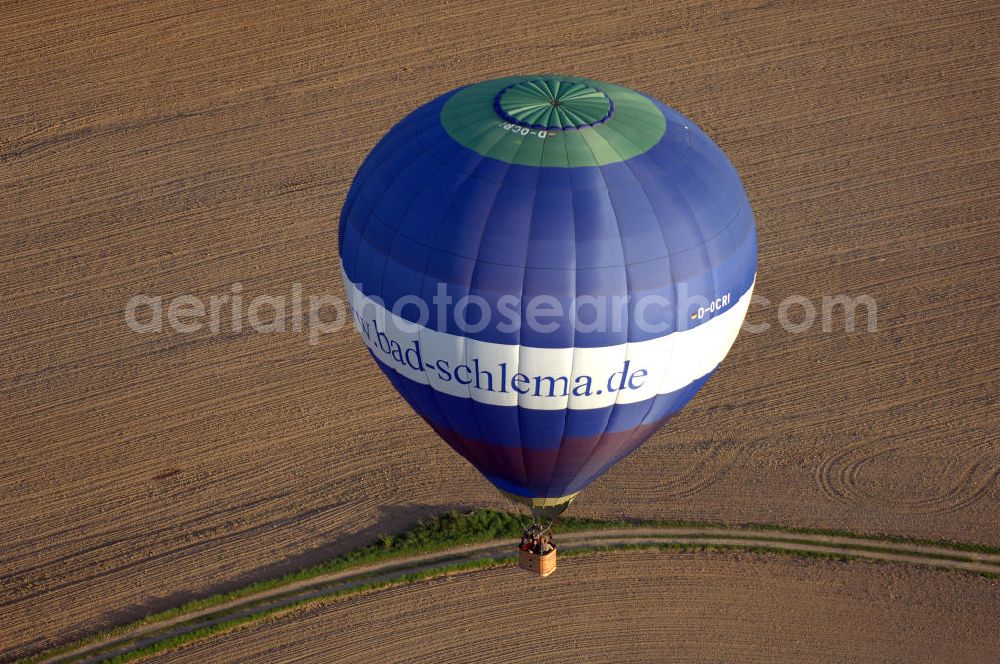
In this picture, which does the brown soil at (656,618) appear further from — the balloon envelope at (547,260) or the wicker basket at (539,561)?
the balloon envelope at (547,260)

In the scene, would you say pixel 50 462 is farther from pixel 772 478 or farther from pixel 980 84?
pixel 980 84

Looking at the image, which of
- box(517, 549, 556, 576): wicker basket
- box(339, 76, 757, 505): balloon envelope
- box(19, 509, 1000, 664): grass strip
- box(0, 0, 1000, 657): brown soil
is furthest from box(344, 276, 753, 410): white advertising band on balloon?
box(0, 0, 1000, 657): brown soil

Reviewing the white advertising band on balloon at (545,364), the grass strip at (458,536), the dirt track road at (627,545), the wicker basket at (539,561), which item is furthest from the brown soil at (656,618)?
the white advertising band on balloon at (545,364)

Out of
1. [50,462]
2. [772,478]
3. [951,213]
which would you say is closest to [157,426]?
[50,462]

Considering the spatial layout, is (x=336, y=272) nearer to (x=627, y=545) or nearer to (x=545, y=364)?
(x=627, y=545)

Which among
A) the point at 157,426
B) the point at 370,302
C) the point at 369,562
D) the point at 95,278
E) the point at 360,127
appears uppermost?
the point at 360,127

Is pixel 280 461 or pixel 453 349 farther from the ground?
pixel 280 461

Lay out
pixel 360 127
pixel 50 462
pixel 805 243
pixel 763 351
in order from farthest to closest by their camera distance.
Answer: pixel 360 127 → pixel 805 243 → pixel 763 351 → pixel 50 462
